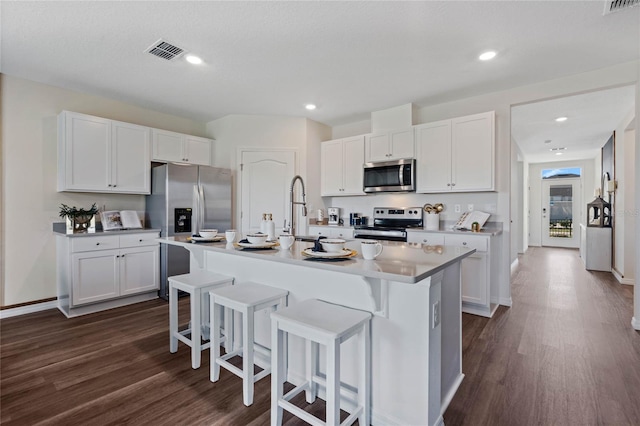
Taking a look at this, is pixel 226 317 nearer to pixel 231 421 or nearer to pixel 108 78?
pixel 231 421

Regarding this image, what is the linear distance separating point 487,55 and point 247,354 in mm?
3049

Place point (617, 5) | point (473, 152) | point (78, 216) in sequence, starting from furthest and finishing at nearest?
point (473, 152) → point (78, 216) → point (617, 5)

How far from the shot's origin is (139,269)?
3.71 m

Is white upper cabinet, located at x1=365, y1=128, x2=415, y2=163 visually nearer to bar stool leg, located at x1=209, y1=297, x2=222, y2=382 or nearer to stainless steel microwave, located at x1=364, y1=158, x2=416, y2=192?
stainless steel microwave, located at x1=364, y1=158, x2=416, y2=192

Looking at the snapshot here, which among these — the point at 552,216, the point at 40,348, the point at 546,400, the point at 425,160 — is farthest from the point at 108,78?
the point at 552,216

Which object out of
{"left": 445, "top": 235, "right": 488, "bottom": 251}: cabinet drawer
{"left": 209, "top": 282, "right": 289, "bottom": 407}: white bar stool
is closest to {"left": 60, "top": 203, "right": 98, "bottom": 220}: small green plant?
{"left": 209, "top": 282, "right": 289, "bottom": 407}: white bar stool

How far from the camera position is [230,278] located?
2.34m

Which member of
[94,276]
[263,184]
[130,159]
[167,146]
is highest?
[167,146]

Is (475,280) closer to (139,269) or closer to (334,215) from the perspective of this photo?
(334,215)

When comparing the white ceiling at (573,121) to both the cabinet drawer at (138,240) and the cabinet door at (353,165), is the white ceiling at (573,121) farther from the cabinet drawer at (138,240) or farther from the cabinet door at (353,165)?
the cabinet drawer at (138,240)

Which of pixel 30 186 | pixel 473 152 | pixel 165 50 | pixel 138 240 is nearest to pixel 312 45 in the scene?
pixel 165 50

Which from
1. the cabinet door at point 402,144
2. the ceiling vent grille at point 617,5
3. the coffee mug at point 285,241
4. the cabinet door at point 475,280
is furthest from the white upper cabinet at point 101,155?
the ceiling vent grille at point 617,5

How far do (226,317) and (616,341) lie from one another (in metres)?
3.28

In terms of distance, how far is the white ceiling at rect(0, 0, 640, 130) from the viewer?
7.02ft
